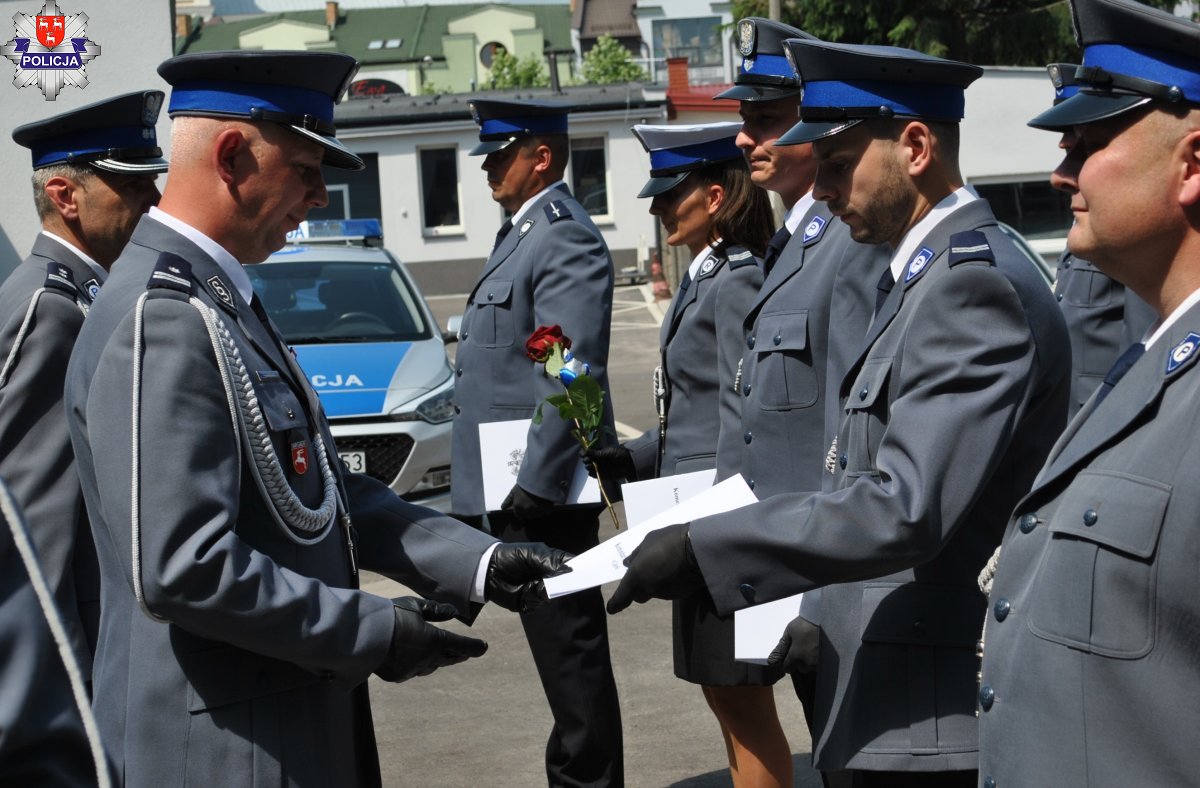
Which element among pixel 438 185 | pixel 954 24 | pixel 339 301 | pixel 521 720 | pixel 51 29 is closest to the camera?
pixel 521 720

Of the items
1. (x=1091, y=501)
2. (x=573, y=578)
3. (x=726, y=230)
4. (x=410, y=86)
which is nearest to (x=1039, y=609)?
(x=1091, y=501)

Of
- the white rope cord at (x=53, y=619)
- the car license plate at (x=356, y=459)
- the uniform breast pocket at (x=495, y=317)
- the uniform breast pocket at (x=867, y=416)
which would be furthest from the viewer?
the car license plate at (x=356, y=459)

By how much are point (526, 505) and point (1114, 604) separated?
111 inches

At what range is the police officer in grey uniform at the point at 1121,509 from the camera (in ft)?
5.75

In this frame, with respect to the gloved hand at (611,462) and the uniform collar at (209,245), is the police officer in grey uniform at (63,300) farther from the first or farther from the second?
the gloved hand at (611,462)

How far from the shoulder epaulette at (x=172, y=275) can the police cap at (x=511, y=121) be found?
2716 mm

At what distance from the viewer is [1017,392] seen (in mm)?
2398

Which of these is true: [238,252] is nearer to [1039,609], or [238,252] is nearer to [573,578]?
[573,578]

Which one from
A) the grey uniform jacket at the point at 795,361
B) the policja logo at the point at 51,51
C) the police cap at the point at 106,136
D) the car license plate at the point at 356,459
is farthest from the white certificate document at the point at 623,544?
the policja logo at the point at 51,51

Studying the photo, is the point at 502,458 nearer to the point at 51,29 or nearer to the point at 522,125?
the point at 522,125

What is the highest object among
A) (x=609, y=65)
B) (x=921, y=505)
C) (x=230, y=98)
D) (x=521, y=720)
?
(x=609, y=65)

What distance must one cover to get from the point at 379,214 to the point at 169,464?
3311 centimetres

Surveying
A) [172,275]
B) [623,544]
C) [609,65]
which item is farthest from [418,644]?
[609,65]

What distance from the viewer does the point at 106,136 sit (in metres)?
3.59
